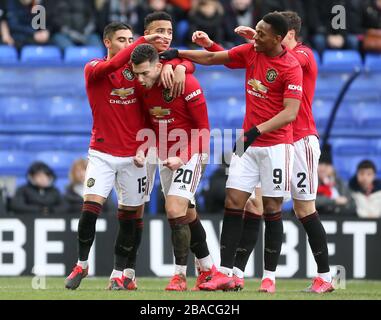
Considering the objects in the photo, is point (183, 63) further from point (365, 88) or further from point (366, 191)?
point (365, 88)

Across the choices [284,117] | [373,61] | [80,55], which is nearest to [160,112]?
[284,117]

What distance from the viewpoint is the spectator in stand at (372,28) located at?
1661cm

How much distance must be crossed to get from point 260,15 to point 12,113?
11.8 feet

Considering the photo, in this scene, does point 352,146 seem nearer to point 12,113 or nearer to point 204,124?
point 12,113

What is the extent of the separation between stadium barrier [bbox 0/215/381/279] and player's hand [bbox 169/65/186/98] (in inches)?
125

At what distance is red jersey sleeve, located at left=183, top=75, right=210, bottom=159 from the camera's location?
31.5 ft

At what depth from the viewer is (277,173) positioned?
9555 mm

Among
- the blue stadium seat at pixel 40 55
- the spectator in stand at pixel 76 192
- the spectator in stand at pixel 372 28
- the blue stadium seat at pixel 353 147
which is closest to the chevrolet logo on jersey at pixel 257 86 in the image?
the spectator in stand at pixel 76 192

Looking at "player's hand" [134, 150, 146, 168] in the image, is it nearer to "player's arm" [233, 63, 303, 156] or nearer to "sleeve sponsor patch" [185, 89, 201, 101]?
"sleeve sponsor patch" [185, 89, 201, 101]

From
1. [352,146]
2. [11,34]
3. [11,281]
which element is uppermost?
[11,34]

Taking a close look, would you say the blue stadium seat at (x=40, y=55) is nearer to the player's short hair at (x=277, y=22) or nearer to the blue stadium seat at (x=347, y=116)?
the blue stadium seat at (x=347, y=116)

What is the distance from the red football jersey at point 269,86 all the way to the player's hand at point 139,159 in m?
0.88
